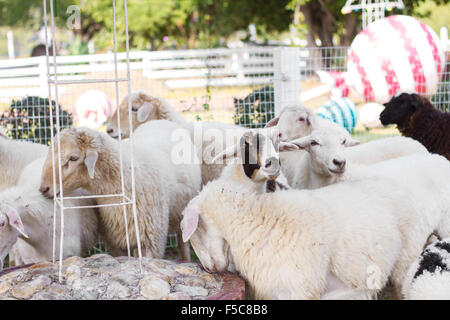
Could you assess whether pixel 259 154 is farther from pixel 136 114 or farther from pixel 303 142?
pixel 136 114

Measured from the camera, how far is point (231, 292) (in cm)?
323

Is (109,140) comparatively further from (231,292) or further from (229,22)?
(229,22)

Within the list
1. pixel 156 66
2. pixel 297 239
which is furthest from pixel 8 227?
pixel 156 66

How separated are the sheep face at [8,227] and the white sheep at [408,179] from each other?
81.1 inches

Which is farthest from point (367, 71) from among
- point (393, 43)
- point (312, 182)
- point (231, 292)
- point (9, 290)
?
point (9, 290)

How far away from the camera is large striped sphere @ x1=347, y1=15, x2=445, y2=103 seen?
7.49m

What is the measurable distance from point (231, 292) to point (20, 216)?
1.80m

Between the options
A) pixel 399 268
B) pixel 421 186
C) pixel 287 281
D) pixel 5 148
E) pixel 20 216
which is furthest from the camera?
pixel 5 148

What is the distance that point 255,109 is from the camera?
667 cm

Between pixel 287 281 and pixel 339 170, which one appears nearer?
pixel 287 281

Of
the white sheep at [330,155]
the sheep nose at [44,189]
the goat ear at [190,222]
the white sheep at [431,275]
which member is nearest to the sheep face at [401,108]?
the white sheep at [330,155]

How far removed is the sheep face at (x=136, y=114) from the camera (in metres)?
6.08

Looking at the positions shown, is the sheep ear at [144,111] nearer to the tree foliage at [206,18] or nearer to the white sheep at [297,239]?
the white sheep at [297,239]

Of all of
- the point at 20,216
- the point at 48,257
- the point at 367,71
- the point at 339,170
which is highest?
the point at 367,71
